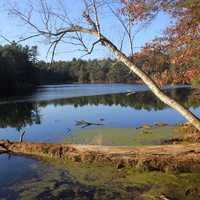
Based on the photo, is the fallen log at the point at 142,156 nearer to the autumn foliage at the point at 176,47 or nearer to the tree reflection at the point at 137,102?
the autumn foliage at the point at 176,47

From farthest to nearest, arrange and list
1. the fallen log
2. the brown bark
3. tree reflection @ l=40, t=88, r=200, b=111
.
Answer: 1. tree reflection @ l=40, t=88, r=200, b=111
2. the fallen log
3. the brown bark

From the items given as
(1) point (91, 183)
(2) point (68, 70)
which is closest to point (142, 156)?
(1) point (91, 183)

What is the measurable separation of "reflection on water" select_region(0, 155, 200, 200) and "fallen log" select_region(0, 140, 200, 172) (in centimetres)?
24

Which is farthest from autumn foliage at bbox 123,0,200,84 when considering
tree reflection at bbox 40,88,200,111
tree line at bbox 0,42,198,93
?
tree reflection at bbox 40,88,200,111

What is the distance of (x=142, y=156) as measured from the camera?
432 inches

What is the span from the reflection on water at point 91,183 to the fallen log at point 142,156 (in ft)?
0.79

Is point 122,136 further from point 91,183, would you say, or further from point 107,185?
point 107,185

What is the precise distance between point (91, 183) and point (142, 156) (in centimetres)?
189

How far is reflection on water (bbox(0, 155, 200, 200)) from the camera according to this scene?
8867 mm

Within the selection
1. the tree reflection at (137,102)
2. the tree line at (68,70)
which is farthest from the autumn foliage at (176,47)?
the tree reflection at (137,102)

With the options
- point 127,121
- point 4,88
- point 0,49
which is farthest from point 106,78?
point 127,121

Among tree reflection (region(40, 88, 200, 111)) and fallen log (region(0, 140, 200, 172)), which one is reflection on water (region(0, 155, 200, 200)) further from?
tree reflection (region(40, 88, 200, 111))

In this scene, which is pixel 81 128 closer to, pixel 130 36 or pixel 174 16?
pixel 174 16

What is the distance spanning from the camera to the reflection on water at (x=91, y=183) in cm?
887
